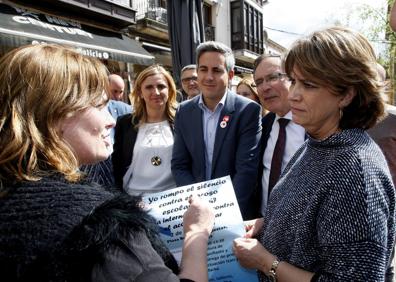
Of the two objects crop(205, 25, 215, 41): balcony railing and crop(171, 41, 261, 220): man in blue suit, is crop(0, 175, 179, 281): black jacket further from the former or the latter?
crop(205, 25, 215, 41): balcony railing

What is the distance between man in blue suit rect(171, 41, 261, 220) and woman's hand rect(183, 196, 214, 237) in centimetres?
108

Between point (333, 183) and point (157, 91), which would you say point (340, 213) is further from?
point (157, 91)

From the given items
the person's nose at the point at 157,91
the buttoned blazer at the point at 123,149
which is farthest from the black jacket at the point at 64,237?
the person's nose at the point at 157,91

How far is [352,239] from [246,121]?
5.31 ft

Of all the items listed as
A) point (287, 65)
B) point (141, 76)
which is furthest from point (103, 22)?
point (287, 65)

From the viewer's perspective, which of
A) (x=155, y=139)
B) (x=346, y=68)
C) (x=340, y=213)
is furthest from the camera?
(x=155, y=139)

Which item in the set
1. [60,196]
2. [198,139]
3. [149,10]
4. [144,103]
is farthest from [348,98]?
[149,10]

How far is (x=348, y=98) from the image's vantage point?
1.34 metres

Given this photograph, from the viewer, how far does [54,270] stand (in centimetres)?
92

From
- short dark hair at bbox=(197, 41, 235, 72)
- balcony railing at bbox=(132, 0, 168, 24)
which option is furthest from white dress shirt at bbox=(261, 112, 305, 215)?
balcony railing at bbox=(132, 0, 168, 24)

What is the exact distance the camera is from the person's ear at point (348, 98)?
4.38ft

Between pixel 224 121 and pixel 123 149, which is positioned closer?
pixel 224 121

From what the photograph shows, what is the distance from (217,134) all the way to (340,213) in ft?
5.33

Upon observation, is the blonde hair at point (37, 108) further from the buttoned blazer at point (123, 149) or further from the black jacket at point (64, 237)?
the buttoned blazer at point (123, 149)
